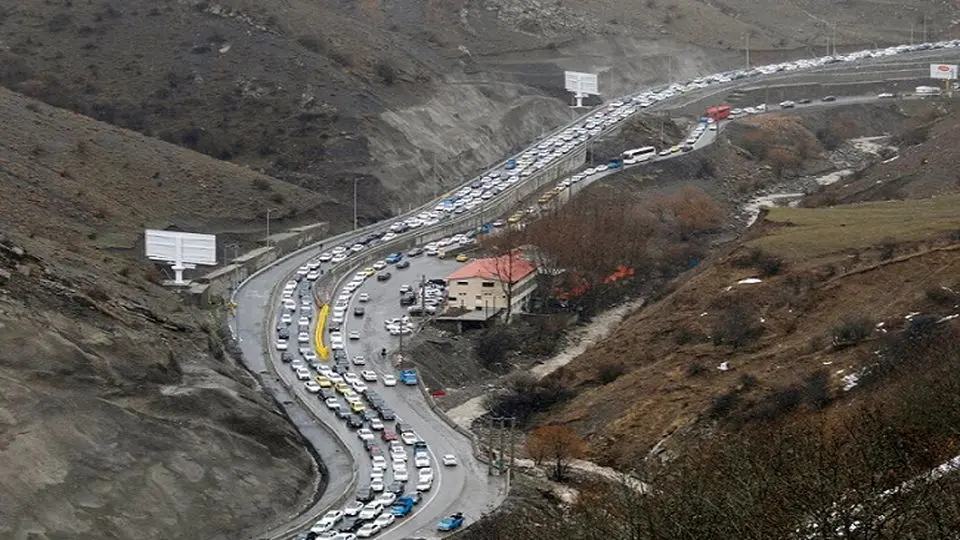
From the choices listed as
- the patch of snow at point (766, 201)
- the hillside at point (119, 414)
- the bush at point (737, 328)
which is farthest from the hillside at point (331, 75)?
the bush at point (737, 328)

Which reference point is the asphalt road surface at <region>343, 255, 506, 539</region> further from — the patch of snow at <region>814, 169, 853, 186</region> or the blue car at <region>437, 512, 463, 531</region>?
the patch of snow at <region>814, 169, 853, 186</region>

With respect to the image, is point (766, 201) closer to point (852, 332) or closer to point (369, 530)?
point (852, 332)

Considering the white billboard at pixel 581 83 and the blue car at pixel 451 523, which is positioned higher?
the white billboard at pixel 581 83

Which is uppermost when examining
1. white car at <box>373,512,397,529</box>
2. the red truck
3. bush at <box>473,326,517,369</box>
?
the red truck

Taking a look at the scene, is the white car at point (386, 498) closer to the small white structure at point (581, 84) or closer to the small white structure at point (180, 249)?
the small white structure at point (180, 249)

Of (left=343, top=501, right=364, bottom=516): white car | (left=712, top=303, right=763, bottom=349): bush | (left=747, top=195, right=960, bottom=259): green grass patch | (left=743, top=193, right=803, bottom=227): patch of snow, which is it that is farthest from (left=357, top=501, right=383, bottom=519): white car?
(left=743, top=193, right=803, bottom=227): patch of snow

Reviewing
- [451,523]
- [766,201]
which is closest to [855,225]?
[451,523]

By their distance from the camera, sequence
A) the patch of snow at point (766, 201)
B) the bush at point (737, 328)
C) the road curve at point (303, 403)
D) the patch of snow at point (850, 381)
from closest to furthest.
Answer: the patch of snow at point (850, 381) < the road curve at point (303, 403) < the bush at point (737, 328) < the patch of snow at point (766, 201)
